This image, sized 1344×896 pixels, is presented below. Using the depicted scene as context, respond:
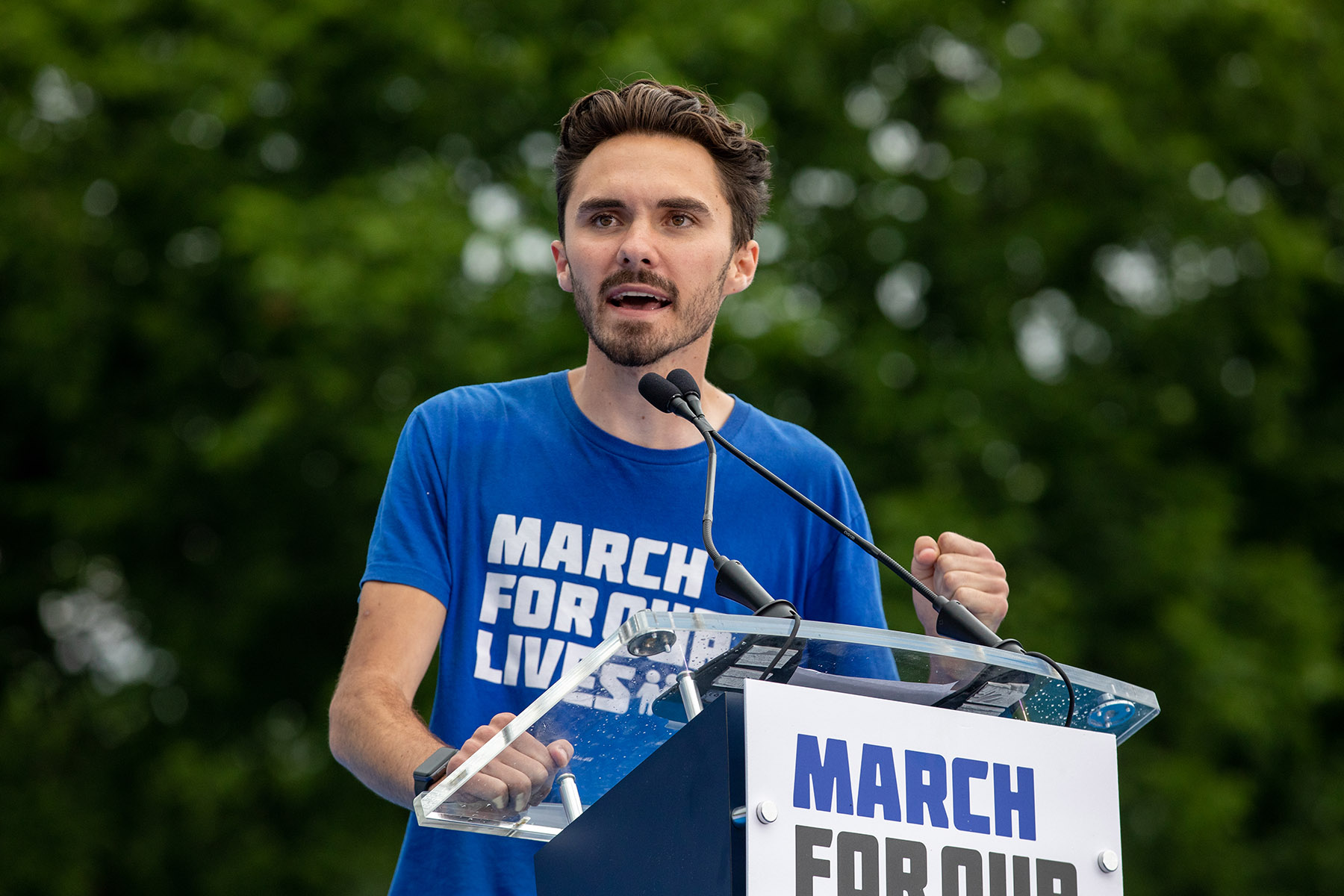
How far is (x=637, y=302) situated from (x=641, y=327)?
1.8 inches

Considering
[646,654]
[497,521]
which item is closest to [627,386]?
[497,521]

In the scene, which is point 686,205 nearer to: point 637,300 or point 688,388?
point 637,300

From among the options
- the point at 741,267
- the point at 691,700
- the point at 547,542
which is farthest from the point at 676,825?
the point at 741,267

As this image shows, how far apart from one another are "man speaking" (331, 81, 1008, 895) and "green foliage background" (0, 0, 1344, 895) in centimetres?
573

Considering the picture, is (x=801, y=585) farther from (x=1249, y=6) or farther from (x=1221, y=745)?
(x=1249, y=6)

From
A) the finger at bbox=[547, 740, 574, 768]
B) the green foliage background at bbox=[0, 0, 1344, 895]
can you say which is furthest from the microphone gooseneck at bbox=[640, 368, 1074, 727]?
the green foliage background at bbox=[0, 0, 1344, 895]

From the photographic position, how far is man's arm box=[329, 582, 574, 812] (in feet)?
7.29

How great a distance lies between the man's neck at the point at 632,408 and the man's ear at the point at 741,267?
0.12 m

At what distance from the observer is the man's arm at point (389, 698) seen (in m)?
2.22

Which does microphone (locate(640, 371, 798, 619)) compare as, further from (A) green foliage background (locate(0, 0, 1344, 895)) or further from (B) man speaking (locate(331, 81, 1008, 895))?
(A) green foliage background (locate(0, 0, 1344, 895))

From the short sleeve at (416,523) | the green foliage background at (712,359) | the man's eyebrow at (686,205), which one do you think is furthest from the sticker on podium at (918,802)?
the green foliage background at (712,359)

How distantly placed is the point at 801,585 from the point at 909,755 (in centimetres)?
109

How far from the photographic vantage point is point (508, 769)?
5.93 feet

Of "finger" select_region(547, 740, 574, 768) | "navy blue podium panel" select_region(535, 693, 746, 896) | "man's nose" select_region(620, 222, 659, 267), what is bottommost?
"navy blue podium panel" select_region(535, 693, 746, 896)
